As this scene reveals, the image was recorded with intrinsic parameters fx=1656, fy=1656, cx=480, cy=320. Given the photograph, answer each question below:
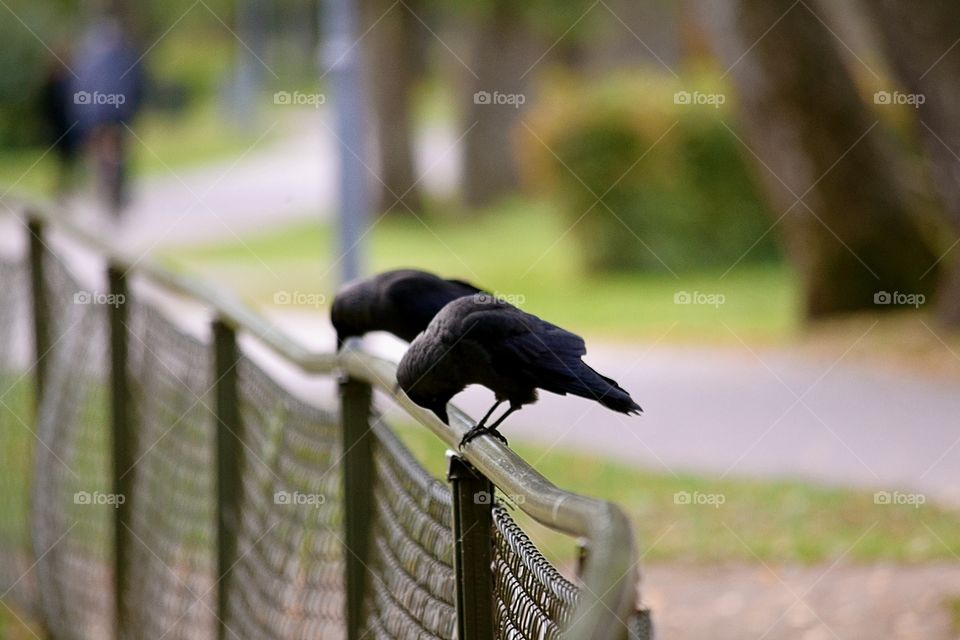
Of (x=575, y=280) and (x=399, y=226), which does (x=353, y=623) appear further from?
(x=399, y=226)

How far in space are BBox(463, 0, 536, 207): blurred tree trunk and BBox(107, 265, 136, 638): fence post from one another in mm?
20771

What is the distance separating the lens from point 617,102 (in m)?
16.4

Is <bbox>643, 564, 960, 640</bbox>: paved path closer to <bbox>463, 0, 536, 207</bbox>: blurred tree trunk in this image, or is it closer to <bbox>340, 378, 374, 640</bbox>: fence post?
<bbox>340, 378, 374, 640</bbox>: fence post

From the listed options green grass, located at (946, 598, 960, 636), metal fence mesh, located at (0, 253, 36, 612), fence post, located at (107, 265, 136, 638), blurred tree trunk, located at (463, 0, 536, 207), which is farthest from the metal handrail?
blurred tree trunk, located at (463, 0, 536, 207)

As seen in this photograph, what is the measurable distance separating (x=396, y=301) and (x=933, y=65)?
4.43m

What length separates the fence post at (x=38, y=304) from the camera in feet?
20.2

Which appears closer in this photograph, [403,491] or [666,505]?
[403,491]

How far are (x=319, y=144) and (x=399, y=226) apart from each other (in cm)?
1070

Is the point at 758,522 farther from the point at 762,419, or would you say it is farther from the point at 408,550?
the point at 408,550

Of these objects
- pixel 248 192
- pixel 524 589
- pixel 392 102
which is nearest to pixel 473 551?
pixel 524 589

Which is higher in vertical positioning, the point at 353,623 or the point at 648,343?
the point at 648,343

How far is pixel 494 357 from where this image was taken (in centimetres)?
319

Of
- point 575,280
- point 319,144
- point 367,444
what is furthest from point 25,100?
point 367,444

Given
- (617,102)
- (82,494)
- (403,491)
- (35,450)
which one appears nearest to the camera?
(403,491)
